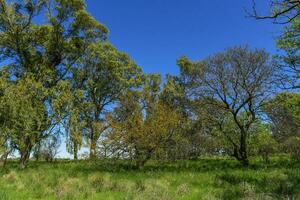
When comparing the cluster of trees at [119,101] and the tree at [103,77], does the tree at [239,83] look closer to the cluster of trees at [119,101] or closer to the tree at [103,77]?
the cluster of trees at [119,101]

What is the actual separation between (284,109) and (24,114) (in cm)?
2270

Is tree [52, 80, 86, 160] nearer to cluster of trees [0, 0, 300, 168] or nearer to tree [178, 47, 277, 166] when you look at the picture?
cluster of trees [0, 0, 300, 168]

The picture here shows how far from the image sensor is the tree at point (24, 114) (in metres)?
24.6

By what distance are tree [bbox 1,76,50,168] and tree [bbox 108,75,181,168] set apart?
21.6 ft

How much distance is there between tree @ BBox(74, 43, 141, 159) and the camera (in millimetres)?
43156

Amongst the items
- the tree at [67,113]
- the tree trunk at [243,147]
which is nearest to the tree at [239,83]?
the tree trunk at [243,147]

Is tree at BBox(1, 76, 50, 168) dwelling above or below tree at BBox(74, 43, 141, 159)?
below

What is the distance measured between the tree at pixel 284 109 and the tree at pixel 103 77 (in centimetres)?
1958

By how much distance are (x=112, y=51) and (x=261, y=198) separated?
37.1 metres

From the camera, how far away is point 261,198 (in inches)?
367

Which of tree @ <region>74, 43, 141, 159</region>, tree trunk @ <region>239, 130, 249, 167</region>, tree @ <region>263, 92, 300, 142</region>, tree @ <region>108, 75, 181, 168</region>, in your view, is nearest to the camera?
tree @ <region>263, 92, 300, 142</region>

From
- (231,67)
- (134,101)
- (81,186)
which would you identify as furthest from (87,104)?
(81,186)

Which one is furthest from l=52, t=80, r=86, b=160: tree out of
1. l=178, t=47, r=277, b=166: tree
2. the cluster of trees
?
l=178, t=47, r=277, b=166: tree

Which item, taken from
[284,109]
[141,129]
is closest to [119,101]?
[141,129]
